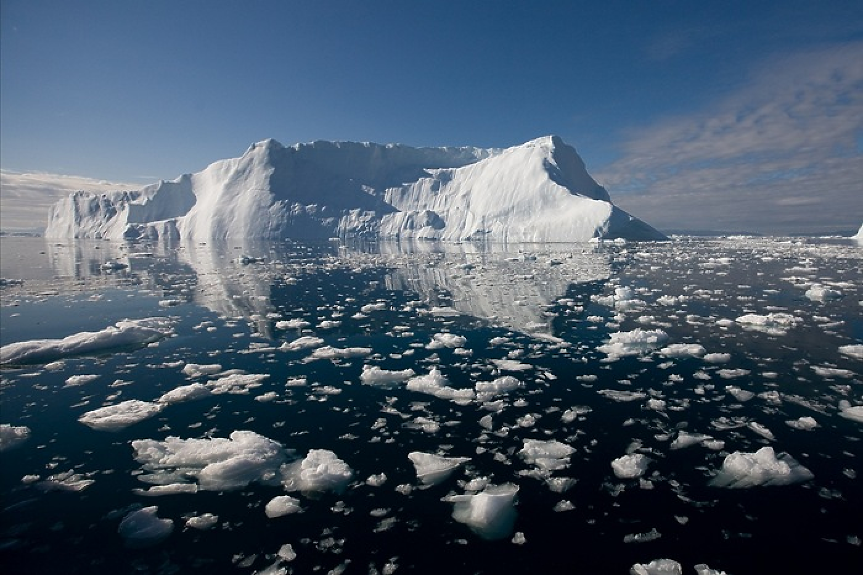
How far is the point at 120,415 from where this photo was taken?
25.5 ft

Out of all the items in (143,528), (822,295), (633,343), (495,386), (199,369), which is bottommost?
(143,528)

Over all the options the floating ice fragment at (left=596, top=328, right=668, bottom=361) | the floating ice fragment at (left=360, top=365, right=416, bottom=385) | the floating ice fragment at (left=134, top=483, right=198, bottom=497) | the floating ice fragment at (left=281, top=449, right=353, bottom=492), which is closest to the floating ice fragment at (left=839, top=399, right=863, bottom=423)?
the floating ice fragment at (left=596, top=328, right=668, bottom=361)

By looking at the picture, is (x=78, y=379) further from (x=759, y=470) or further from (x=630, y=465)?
(x=759, y=470)

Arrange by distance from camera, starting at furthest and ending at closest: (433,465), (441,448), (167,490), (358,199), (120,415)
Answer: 1. (358,199)
2. (120,415)
3. (441,448)
4. (433,465)
5. (167,490)

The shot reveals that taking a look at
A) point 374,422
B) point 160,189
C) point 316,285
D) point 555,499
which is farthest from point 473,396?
point 160,189

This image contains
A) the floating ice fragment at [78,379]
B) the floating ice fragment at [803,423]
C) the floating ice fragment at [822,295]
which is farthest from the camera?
the floating ice fragment at [822,295]

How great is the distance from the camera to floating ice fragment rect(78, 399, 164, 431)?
7496 mm

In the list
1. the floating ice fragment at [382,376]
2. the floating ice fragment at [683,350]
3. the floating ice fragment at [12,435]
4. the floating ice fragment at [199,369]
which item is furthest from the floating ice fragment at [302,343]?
the floating ice fragment at [683,350]

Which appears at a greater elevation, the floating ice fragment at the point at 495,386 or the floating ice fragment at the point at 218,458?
the floating ice fragment at the point at 495,386

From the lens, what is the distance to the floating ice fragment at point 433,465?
19.3ft

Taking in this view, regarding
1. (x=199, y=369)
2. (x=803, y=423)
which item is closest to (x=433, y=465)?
(x=803, y=423)

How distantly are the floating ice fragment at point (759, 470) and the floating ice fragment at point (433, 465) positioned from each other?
3167 mm

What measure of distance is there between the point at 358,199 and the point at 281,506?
9924 cm

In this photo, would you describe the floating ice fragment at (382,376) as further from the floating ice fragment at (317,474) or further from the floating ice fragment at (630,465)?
the floating ice fragment at (630,465)
